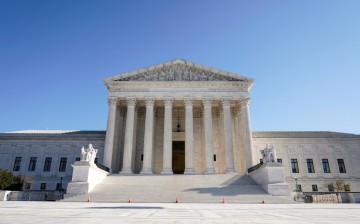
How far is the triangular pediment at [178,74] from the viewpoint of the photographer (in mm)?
37344

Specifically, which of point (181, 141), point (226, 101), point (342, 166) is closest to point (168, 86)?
point (226, 101)

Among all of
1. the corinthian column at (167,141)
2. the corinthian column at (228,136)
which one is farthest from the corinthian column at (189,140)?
the corinthian column at (228,136)

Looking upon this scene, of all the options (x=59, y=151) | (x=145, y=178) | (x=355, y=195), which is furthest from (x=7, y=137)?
(x=355, y=195)

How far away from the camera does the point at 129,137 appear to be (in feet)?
115

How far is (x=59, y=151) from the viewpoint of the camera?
42281mm

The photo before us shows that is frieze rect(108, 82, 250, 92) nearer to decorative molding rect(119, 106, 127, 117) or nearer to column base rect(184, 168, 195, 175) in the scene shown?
decorative molding rect(119, 106, 127, 117)

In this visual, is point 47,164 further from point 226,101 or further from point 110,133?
point 226,101

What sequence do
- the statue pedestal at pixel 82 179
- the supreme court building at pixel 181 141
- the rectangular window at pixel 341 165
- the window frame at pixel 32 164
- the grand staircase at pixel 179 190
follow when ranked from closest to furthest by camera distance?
the grand staircase at pixel 179 190 → the statue pedestal at pixel 82 179 → the supreme court building at pixel 181 141 → the window frame at pixel 32 164 → the rectangular window at pixel 341 165

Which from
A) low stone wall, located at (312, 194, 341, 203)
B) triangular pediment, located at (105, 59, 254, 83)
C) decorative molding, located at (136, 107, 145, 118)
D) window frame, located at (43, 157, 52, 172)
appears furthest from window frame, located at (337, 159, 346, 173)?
window frame, located at (43, 157, 52, 172)

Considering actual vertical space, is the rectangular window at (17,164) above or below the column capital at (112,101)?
below

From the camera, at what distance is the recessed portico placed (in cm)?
3425

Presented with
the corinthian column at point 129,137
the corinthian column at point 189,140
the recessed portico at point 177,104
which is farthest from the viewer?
the recessed portico at point 177,104

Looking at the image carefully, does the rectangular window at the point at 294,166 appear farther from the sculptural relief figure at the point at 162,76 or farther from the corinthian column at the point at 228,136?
the sculptural relief figure at the point at 162,76

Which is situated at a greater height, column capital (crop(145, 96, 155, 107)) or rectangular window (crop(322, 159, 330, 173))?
column capital (crop(145, 96, 155, 107))
